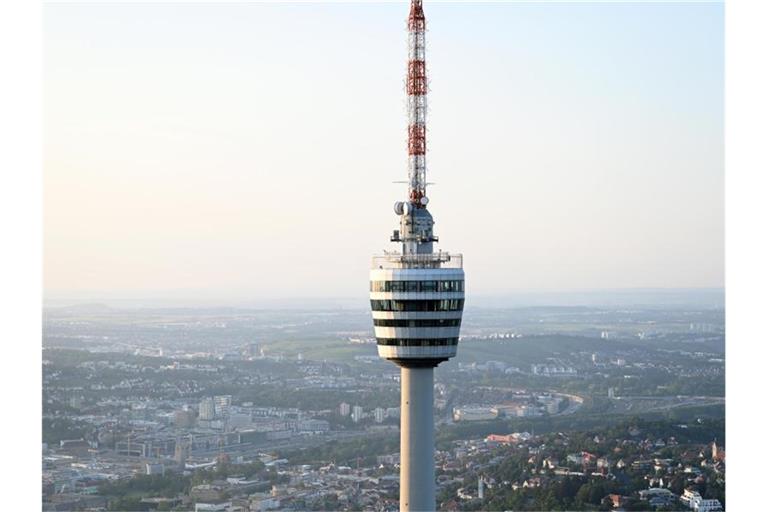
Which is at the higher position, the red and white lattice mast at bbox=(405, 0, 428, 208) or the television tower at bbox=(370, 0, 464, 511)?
the red and white lattice mast at bbox=(405, 0, 428, 208)

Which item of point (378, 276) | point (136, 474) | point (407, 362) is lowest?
point (136, 474)

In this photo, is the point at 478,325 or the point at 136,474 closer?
the point at 136,474

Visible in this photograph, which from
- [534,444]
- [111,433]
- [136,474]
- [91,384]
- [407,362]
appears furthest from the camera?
[91,384]

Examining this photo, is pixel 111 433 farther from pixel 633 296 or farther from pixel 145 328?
pixel 633 296

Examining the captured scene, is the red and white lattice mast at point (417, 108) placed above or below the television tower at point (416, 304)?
above

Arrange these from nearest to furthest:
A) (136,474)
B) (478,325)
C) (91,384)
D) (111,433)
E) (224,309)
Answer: (136,474) → (111,433) → (91,384) → (478,325) → (224,309)

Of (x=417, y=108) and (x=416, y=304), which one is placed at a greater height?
(x=417, y=108)

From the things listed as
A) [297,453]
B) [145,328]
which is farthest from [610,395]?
[145,328]

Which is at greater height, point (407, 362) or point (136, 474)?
point (407, 362)
